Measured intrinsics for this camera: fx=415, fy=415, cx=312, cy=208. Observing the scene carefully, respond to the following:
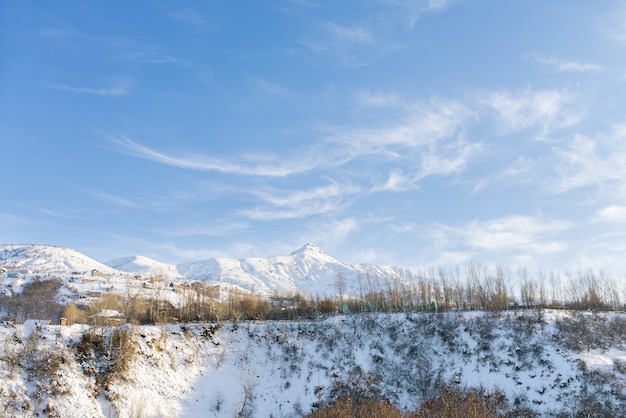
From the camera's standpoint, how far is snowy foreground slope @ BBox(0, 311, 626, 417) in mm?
28891

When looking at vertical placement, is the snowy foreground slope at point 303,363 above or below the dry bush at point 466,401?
above

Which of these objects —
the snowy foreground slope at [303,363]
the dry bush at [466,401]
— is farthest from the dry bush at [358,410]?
the snowy foreground slope at [303,363]

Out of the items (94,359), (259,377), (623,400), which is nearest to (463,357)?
(623,400)

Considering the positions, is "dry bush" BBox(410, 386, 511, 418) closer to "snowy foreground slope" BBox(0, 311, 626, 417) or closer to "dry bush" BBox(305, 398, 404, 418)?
"snowy foreground slope" BBox(0, 311, 626, 417)

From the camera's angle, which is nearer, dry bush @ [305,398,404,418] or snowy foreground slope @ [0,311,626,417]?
snowy foreground slope @ [0,311,626,417]

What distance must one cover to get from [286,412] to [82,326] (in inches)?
745

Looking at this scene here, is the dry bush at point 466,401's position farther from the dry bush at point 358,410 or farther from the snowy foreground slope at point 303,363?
the dry bush at point 358,410

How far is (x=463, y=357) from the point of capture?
44.3 metres

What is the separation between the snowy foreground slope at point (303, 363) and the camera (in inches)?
1137

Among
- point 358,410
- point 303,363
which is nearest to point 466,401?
point 358,410

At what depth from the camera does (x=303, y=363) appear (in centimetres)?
4394

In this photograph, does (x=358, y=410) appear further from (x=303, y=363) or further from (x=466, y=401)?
(x=303, y=363)

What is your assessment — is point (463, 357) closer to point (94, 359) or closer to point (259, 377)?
point (259, 377)

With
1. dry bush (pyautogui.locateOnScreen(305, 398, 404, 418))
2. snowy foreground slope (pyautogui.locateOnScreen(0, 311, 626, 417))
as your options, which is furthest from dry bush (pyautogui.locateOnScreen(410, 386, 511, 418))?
dry bush (pyautogui.locateOnScreen(305, 398, 404, 418))
